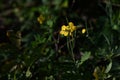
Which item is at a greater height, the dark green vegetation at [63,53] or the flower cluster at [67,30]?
the flower cluster at [67,30]

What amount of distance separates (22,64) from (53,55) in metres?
0.22

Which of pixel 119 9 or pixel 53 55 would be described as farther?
pixel 119 9

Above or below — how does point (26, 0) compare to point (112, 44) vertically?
above

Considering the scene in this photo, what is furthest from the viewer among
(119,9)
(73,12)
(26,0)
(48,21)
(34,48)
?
(26,0)

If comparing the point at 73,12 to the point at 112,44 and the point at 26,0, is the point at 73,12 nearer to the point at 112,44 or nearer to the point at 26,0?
the point at 26,0

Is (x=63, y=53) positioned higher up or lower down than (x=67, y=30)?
lower down

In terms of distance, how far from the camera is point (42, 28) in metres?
2.85

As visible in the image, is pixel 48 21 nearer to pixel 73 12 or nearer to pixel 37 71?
pixel 37 71

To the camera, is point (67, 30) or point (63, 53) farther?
point (63, 53)

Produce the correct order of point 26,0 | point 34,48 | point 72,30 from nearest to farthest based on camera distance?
point 72,30, point 34,48, point 26,0

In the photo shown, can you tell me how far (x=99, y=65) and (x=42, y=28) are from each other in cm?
56

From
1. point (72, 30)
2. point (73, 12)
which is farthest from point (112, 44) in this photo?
point (73, 12)

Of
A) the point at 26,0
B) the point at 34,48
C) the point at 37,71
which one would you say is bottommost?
the point at 37,71

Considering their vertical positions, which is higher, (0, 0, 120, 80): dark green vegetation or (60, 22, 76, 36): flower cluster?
(60, 22, 76, 36): flower cluster
